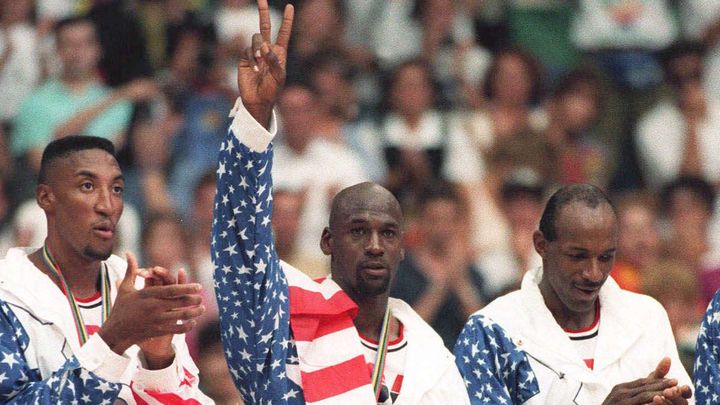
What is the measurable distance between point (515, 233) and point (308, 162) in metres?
1.48

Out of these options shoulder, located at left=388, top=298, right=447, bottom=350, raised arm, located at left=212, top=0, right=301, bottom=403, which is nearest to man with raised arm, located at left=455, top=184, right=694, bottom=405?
shoulder, located at left=388, top=298, right=447, bottom=350

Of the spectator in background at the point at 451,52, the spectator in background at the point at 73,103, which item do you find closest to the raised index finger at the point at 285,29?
the spectator in background at the point at 73,103

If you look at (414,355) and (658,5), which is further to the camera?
(658,5)

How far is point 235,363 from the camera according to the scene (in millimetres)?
7559

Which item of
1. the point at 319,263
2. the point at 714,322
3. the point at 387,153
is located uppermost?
the point at 387,153

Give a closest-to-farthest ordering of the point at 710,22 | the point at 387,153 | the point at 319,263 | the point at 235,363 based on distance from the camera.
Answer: the point at 235,363, the point at 319,263, the point at 387,153, the point at 710,22

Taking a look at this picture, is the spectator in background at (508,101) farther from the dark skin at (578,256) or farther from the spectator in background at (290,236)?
the dark skin at (578,256)

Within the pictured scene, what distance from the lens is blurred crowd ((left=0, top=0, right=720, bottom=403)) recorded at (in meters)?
11.7

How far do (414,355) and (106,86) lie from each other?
16.8 ft

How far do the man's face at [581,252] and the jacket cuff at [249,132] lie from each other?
1.61 meters

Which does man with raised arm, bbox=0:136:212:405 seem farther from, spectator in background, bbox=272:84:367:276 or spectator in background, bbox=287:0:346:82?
spectator in background, bbox=287:0:346:82

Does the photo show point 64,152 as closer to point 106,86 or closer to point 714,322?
point 714,322

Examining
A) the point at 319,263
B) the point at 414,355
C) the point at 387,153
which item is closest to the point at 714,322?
the point at 414,355

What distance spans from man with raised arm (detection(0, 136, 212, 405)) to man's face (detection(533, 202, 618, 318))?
1.70 m
